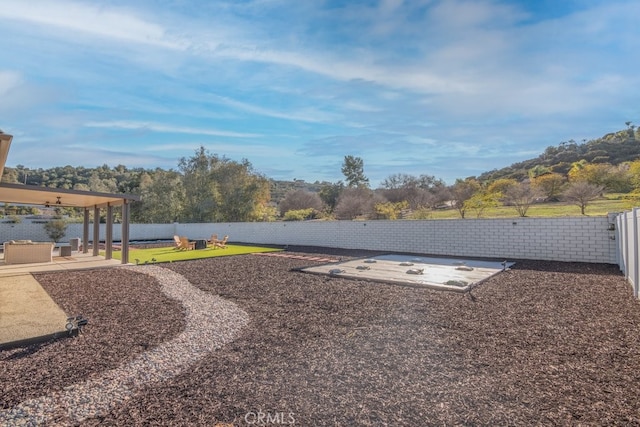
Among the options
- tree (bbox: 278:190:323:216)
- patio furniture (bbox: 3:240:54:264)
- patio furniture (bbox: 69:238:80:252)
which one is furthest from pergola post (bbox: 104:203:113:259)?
tree (bbox: 278:190:323:216)

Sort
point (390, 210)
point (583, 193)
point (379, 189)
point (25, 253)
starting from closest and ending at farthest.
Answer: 1. point (25, 253)
2. point (583, 193)
3. point (390, 210)
4. point (379, 189)

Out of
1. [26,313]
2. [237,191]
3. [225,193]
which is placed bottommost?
[26,313]

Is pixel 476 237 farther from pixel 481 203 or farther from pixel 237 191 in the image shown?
pixel 237 191

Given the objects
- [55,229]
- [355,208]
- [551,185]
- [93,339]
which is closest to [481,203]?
[551,185]

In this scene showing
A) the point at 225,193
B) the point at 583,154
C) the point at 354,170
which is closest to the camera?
the point at 225,193

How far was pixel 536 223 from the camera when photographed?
35.7ft

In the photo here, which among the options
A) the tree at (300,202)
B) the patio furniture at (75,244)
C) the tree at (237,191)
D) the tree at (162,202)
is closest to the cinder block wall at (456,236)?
the tree at (237,191)

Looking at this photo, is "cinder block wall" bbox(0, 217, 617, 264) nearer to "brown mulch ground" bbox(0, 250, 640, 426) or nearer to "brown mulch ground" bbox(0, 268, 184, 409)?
"brown mulch ground" bbox(0, 250, 640, 426)

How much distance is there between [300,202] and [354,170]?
9.16 metres

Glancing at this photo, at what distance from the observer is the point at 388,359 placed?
3.41 metres

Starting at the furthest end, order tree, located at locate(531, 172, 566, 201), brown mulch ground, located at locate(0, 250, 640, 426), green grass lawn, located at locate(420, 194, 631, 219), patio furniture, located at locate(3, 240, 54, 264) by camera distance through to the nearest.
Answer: tree, located at locate(531, 172, 566, 201) < green grass lawn, located at locate(420, 194, 631, 219) < patio furniture, located at locate(3, 240, 54, 264) < brown mulch ground, located at locate(0, 250, 640, 426)

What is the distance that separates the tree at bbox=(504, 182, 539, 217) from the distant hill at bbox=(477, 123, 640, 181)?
9290mm

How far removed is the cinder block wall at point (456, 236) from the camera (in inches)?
393

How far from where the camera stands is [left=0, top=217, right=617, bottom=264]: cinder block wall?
9.98m
